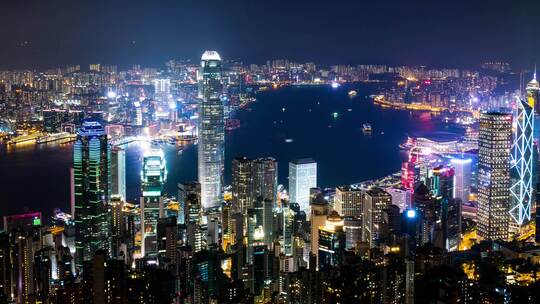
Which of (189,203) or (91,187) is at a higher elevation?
(91,187)

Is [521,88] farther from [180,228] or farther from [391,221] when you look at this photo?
[180,228]

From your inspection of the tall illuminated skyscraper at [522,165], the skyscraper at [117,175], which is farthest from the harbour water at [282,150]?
the tall illuminated skyscraper at [522,165]

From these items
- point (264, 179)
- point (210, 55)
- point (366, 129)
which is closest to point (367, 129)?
point (366, 129)

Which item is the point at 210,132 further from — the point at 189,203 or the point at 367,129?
the point at 367,129

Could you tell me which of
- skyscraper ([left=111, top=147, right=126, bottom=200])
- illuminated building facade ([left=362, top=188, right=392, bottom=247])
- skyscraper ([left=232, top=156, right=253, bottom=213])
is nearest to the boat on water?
skyscraper ([left=232, top=156, right=253, bottom=213])

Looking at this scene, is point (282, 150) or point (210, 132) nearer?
point (210, 132)
